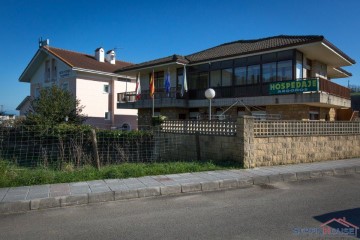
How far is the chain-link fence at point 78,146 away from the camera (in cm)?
916

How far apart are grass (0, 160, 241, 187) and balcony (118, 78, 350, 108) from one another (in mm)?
10807

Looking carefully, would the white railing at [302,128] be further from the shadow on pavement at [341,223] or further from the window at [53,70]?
the window at [53,70]

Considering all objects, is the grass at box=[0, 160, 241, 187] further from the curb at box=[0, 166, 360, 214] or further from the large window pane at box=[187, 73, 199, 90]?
the large window pane at box=[187, 73, 199, 90]

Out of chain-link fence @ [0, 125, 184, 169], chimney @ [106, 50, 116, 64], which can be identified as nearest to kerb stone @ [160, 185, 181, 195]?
chain-link fence @ [0, 125, 184, 169]

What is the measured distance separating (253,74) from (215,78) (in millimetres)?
3223

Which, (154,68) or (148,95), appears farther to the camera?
(148,95)

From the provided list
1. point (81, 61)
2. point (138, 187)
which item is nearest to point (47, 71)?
point (81, 61)

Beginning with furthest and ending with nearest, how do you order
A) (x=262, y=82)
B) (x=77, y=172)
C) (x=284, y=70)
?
(x=262, y=82) < (x=284, y=70) < (x=77, y=172)

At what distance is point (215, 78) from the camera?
2191 centimetres

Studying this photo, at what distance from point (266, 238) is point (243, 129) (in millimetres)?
5398

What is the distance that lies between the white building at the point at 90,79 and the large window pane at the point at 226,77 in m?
12.1

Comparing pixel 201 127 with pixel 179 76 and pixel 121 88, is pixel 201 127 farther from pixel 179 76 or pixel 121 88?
pixel 121 88

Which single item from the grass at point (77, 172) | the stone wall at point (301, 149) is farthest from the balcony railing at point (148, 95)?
the grass at point (77, 172)

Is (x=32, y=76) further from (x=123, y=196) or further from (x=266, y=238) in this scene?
(x=266, y=238)
